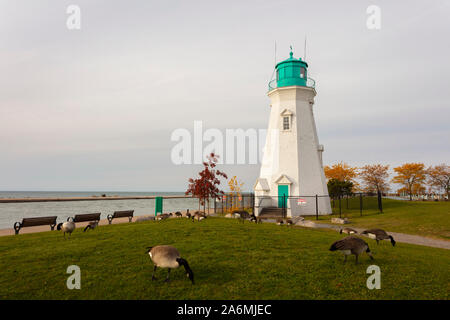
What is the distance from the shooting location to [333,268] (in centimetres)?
688

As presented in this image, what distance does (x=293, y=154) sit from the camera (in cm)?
2783

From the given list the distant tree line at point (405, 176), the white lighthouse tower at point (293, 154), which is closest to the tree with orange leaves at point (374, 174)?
the distant tree line at point (405, 176)

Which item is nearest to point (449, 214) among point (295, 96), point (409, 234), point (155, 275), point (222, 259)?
point (409, 234)

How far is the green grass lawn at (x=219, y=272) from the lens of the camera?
547 cm

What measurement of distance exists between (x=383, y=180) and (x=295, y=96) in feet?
160

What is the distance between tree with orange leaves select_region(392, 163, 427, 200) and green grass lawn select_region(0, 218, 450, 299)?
6148 cm

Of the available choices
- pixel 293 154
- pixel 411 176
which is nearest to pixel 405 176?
pixel 411 176

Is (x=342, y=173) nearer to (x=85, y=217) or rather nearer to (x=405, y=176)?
(x=405, y=176)

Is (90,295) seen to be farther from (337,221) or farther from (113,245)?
(337,221)

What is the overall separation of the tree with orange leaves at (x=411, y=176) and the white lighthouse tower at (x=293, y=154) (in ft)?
140

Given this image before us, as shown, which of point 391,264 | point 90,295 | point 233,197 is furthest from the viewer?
point 233,197

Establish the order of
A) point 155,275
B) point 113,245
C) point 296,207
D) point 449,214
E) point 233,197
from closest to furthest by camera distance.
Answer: point 155,275 < point 113,245 < point 449,214 < point 296,207 < point 233,197

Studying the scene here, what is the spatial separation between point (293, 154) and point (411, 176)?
48.1 m

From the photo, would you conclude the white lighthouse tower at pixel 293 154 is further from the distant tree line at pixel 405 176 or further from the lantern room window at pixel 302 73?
A: the distant tree line at pixel 405 176
